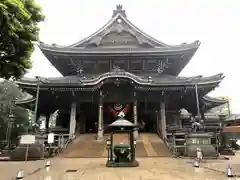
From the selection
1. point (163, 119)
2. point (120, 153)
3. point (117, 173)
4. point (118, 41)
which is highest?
point (118, 41)

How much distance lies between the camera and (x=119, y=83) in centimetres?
2141

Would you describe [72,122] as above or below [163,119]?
below

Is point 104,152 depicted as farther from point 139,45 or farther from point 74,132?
point 139,45

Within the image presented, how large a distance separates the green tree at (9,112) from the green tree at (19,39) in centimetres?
2533

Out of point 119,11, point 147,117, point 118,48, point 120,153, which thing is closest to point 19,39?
point 120,153

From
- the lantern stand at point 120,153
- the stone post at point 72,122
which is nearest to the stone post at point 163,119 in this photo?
the stone post at point 72,122

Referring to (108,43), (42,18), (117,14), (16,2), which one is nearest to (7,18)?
(16,2)

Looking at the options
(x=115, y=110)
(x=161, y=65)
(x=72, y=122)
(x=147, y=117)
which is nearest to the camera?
(x=72, y=122)

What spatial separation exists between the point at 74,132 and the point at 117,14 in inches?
665

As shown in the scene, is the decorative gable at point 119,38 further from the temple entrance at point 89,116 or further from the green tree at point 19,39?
the green tree at point 19,39

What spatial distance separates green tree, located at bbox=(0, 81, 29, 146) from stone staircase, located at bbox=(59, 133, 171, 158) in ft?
63.6

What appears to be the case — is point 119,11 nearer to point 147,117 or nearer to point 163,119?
point 147,117

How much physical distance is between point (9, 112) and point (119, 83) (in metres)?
24.9

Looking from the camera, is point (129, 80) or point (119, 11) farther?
point (119, 11)
